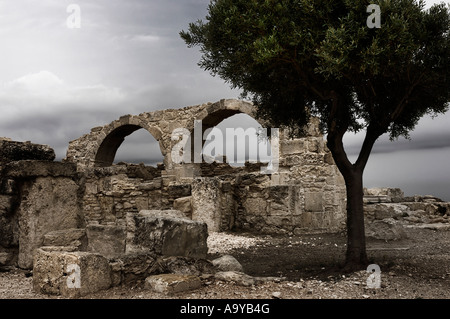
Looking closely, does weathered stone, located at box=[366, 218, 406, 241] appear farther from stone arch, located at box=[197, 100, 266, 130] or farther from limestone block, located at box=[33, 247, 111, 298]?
limestone block, located at box=[33, 247, 111, 298]

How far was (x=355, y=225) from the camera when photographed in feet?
18.5

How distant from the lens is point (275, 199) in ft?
33.5

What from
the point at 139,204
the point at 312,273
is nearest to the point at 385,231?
the point at 312,273

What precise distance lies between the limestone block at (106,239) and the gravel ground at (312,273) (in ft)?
2.99

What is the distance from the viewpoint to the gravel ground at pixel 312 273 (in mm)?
4242

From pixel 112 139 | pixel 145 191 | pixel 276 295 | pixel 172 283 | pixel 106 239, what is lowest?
pixel 276 295

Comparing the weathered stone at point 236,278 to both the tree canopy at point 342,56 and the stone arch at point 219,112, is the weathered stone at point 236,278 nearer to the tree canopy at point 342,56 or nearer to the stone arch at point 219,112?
the tree canopy at point 342,56

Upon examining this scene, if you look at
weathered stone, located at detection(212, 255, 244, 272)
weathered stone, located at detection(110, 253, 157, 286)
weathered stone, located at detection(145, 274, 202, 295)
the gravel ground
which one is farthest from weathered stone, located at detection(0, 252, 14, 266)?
weathered stone, located at detection(212, 255, 244, 272)

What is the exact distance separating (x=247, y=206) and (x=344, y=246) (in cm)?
303

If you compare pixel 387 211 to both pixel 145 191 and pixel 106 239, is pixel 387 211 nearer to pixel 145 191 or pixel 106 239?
pixel 145 191

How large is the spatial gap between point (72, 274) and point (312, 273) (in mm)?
3205

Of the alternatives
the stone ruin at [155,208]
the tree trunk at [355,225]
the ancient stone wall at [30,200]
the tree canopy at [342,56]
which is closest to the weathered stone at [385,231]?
the stone ruin at [155,208]
